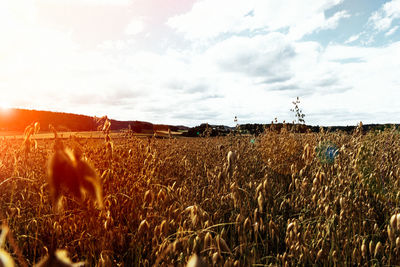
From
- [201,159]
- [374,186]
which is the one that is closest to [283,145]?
[201,159]

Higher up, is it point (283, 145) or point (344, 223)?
point (283, 145)

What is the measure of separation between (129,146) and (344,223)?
2.83 metres

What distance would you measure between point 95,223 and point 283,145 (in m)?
3.68

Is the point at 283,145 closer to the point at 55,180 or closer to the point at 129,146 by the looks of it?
the point at 129,146

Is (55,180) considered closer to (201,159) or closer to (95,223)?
(95,223)

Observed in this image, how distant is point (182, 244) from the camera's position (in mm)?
1766

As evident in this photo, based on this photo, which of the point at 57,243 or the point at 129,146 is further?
the point at 129,146

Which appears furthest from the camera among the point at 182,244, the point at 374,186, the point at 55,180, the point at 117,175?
the point at 374,186

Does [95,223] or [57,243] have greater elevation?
[95,223]

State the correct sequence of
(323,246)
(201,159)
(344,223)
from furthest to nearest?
1. (201,159)
2. (344,223)
3. (323,246)

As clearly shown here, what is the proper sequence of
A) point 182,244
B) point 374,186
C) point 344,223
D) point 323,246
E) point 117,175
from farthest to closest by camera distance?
1. point 374,186
2. point 117,175
3. point 344,223
4. point 323,246
5. point 182,244

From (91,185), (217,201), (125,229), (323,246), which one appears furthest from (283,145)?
(91,185)

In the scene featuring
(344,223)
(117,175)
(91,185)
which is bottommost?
(344,223)

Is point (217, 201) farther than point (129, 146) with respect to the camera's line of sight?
No
